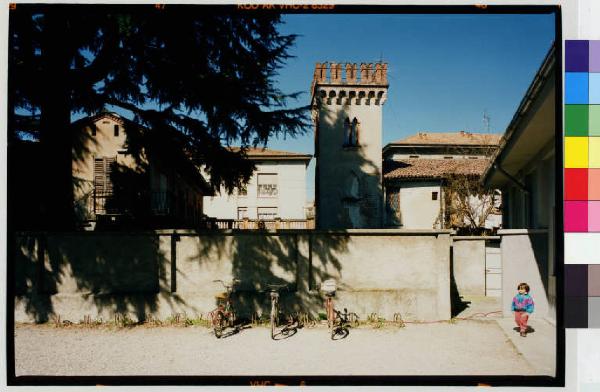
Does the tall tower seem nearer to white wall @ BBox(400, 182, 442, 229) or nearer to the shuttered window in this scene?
white wall @ BBox(400, 182, 442, 229)

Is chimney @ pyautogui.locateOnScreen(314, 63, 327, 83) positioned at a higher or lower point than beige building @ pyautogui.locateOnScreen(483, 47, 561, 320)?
higher

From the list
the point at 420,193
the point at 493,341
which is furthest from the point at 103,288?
the point at 420,193

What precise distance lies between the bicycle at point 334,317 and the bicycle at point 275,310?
855 millimetres

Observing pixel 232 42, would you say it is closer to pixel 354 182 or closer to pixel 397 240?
pixel 397 240

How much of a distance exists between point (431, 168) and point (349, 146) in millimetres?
7783

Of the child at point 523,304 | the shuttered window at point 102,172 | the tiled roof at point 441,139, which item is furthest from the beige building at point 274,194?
the child at point 523,304

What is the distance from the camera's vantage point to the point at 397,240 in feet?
28.3

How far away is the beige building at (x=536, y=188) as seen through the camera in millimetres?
5859

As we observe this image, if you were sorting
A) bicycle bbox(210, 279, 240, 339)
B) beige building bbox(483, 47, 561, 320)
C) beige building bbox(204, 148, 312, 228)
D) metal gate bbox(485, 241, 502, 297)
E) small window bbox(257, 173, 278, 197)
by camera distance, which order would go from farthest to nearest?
small window bbox(257, 173, 278, 197) < beige building bbox(204, 148, 312, 228) < metal gate bbox(485, 241, 502, 297) < bicycle bbox(210, 279, 240, 339) < beige building bbox(483, 47, 561, 320)

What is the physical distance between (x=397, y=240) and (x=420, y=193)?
71.4 feet

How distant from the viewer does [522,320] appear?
720 centimetres

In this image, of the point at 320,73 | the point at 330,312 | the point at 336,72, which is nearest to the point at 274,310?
the point at 330,312

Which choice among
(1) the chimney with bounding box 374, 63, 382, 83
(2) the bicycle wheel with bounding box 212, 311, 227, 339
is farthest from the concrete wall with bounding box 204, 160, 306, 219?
(2) the bicycle wheel with bounding box 212, 311, 227, 339

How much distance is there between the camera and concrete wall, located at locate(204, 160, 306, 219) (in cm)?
3231
